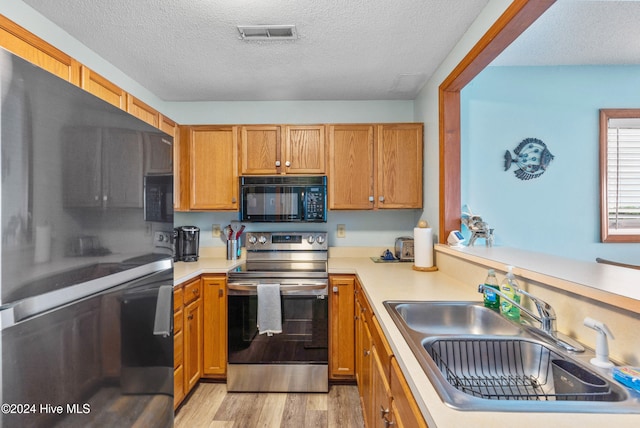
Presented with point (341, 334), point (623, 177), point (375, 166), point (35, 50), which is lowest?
point (341, 334)

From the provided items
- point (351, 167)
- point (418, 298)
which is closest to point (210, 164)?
point (351, 167)

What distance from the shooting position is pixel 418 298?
152 centimetres

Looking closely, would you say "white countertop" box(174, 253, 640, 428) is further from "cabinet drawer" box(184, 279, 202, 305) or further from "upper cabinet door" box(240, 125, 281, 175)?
"upper cabinet door" box(240, 125, 281, 175)

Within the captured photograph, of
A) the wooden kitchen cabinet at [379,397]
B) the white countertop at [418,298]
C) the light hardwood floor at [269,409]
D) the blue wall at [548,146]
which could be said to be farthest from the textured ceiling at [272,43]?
the light hardwood floor at [269,409]

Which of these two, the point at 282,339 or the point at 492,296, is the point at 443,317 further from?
the point at 282,339

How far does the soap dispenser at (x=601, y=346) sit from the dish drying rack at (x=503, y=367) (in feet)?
0.20

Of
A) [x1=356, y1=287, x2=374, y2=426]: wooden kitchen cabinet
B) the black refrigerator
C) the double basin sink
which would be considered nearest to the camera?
the black refrigerator

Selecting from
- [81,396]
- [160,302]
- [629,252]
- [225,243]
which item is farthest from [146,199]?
[629,252]

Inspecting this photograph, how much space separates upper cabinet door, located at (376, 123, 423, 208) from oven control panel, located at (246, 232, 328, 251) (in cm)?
65

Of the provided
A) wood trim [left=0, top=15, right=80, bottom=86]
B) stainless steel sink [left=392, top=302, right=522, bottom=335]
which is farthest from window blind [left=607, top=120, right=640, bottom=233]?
wood trim [left=0, top=15, right=80, bottom=86]

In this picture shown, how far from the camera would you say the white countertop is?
0.64 meters

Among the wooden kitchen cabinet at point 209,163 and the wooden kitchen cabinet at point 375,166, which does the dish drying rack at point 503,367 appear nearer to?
the wooden kitchen cabinet at point 375,166

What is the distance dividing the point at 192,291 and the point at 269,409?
95 centimetres

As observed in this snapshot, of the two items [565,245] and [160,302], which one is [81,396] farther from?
[565,245]
